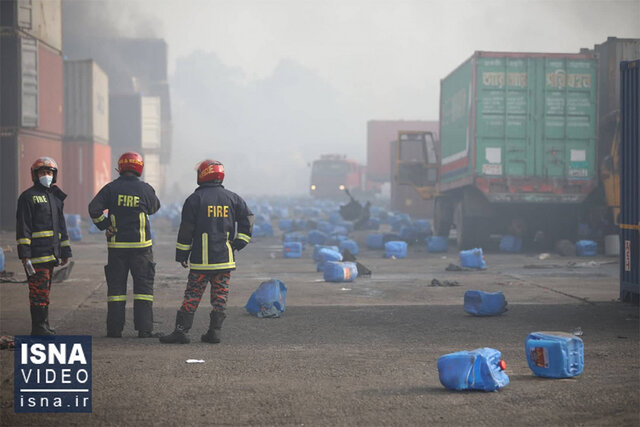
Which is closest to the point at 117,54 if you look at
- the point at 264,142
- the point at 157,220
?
the point at 157,220

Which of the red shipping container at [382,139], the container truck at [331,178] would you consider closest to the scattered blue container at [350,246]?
the container truck at [331,178]

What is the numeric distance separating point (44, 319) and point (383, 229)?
2485 cm

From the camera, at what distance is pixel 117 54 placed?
82.7 meters

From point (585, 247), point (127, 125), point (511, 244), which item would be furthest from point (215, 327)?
point (127, 125)

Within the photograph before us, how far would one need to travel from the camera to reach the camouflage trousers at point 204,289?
24.3 ft

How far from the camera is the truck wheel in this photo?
22422 millimetres

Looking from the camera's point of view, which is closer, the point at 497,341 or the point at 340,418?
the point at 340,418

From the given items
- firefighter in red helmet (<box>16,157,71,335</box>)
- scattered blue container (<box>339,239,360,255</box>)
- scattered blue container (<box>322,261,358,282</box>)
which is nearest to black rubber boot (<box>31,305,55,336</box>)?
firefighter in red helmet (<box>16,157,71,335</box>)

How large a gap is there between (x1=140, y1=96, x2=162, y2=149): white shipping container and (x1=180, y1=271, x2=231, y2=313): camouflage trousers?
49.7 m

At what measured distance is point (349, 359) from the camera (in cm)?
665

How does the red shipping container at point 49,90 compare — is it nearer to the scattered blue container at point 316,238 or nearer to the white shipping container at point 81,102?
the white shipping container at point 81,102

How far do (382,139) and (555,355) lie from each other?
56678mm

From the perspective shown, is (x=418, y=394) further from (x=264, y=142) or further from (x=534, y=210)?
(x=264, y=142)

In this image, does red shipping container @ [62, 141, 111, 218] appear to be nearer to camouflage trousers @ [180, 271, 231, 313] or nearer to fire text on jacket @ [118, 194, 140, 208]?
fire text on jacket @ [118, 194, 140, 208]
